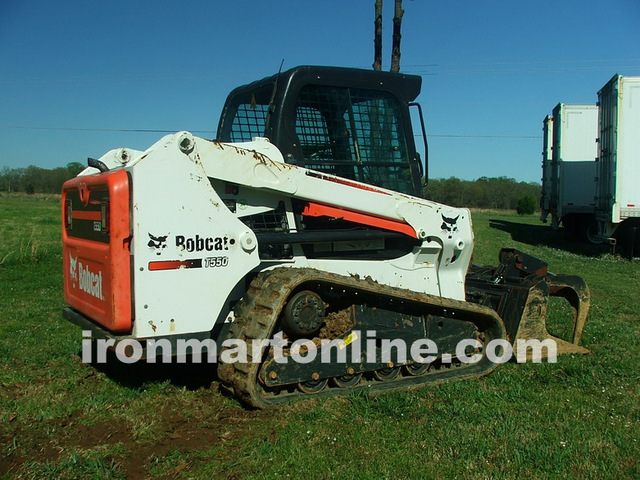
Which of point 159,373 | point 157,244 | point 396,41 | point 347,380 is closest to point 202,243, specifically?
point 157,244

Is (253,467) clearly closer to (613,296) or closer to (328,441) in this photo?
(328,441)

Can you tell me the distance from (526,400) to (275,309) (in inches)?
84.2

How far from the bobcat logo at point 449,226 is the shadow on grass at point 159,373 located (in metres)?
2.30

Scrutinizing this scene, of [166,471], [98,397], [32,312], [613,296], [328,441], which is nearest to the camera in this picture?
[166,471]

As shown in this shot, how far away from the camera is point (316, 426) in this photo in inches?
163

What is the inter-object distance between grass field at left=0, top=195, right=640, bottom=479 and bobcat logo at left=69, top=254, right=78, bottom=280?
3.07ft

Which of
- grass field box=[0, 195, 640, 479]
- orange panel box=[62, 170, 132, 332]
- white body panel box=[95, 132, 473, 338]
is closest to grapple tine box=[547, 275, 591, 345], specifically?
grass field box=[0, 195, 640, 479]

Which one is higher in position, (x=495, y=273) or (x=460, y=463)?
(x=495, y=273)

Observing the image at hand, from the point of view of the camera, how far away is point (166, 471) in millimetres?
3570

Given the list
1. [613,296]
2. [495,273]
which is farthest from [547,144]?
[495,273]

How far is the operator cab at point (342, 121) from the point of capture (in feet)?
16.7

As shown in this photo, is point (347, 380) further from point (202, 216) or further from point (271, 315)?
point (202, 216)

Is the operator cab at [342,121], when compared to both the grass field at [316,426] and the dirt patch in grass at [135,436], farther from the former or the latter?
the dirt patch in grass at [135,436]

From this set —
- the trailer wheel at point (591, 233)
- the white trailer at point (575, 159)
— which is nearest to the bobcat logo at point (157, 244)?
the white trailer at point (575, 159)
